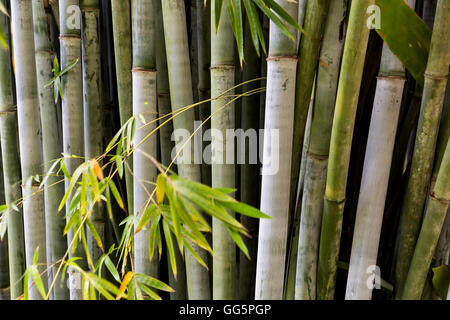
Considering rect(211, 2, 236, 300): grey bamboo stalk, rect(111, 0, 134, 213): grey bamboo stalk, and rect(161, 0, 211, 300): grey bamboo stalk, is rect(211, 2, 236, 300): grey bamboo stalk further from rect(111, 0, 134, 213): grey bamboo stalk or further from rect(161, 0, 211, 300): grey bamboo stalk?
rect(111, 0, 134, 213): grey bamboo stalk

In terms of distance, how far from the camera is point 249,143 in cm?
86

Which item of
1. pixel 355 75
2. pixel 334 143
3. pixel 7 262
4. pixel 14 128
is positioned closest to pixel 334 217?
pixel 334 143

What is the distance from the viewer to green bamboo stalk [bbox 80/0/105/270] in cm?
81

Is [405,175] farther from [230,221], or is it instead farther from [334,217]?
[230,221]

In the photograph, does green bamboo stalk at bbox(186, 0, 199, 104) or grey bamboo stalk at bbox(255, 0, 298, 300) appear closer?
grey bamboo stalk at bbox(255, 0, 298, 300)

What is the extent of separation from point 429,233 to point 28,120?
2.50 ft

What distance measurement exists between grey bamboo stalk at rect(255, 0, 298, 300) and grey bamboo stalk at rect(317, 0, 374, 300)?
2.9 inches

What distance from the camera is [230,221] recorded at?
1.53ft

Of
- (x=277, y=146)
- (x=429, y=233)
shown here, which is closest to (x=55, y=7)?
(x=277, y=146)

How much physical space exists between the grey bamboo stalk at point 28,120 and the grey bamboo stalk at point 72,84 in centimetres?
6

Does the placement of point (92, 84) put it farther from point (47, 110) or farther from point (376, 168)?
point (376, 168)

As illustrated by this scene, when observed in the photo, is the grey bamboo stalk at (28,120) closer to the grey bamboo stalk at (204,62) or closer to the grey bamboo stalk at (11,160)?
the grey bamboo stalk at (11,160)

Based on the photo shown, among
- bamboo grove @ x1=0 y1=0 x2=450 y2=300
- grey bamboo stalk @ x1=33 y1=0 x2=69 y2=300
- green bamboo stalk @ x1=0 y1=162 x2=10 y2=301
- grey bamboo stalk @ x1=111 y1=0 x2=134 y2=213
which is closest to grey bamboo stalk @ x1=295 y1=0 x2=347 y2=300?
bamboo grove @ x1=0 y1=0 x2=450 y2=300
